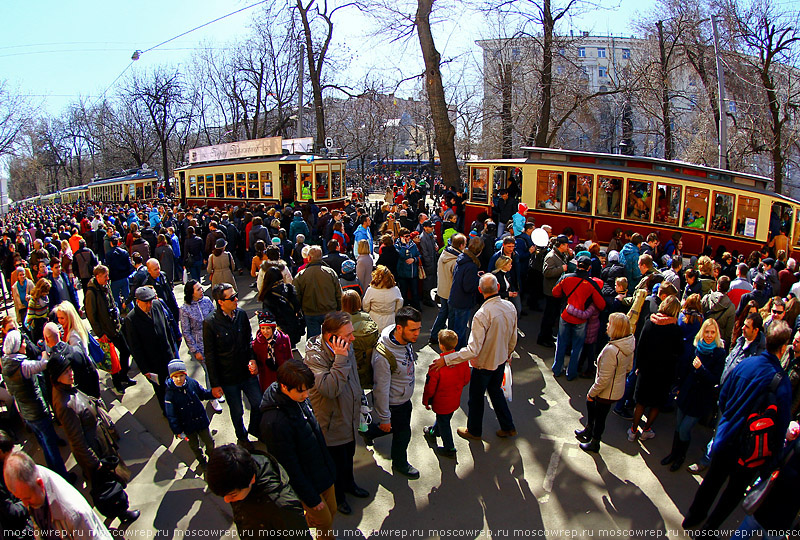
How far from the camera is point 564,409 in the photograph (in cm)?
638

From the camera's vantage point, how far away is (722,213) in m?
11.3

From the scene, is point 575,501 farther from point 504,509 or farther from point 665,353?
point 665,353

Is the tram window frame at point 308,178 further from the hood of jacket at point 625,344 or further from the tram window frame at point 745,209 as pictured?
the hood of jacket at point 625,344

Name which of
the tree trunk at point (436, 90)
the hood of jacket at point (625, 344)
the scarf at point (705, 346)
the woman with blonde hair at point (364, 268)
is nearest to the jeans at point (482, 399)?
the hood of jacket at point (625, 344)

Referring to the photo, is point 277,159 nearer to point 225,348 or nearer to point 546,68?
point 546,68

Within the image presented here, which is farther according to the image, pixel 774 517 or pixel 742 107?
pixel 742 107

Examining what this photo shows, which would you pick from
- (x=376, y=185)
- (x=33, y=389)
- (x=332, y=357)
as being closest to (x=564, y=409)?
(x=332, y=357)

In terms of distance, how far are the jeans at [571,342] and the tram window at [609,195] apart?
656 centimetres

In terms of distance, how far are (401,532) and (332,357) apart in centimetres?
160

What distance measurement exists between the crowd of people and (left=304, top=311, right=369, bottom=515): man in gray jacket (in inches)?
0.5

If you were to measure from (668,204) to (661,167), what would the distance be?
908 mm

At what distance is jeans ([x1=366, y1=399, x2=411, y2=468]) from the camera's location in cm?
480

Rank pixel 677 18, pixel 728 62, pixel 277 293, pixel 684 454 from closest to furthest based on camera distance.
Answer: pixel 684 454 → pixel 277 293 → pixel 728 62 → pixel 677 18

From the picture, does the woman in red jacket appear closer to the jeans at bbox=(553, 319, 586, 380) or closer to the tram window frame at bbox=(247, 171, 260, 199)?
the jeans at bbox=(553, 319, 586, 380)
